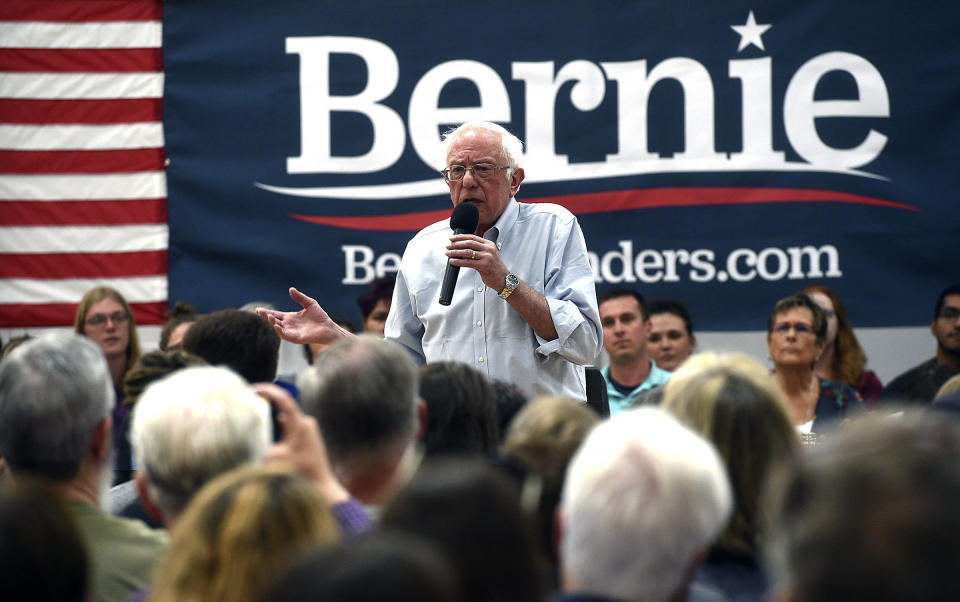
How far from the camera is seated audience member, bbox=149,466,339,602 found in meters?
1.35

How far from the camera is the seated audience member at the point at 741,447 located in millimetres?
Result: 1929

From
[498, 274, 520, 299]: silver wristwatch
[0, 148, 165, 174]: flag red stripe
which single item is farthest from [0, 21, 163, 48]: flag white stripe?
[498, 274, 520, 299]: silver wristwatch

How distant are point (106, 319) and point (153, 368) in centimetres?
262

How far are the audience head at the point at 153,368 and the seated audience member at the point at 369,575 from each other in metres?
1.85

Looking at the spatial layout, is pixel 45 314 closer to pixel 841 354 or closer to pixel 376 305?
pixel 376 305

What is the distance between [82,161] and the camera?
5805mm

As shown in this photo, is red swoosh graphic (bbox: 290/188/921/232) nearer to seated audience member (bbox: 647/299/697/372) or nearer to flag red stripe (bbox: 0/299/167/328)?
seated audience member (bbox: 647/299/697/372)

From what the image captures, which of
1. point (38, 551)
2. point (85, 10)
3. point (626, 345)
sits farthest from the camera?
point (85, 10)

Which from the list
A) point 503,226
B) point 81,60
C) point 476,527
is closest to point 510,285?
point 503,226

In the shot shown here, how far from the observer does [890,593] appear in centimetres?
100

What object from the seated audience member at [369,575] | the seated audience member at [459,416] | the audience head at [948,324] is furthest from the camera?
the audience head at [948,324]

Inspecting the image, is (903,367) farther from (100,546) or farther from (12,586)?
(12,586)

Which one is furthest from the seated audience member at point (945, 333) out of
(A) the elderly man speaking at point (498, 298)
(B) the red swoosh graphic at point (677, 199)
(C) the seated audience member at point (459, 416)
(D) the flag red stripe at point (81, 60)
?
(D) the flag red stripe at point (81, 60)

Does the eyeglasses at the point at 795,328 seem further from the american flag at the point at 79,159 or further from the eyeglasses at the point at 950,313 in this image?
the american flag at the point at 79,159
